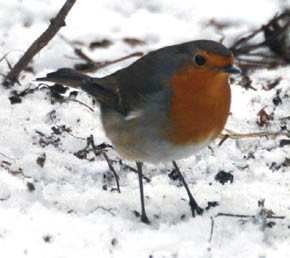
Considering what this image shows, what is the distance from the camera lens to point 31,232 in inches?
132

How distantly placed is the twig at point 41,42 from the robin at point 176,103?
3.13ft

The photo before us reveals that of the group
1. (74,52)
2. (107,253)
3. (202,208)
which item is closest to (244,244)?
(202,208)

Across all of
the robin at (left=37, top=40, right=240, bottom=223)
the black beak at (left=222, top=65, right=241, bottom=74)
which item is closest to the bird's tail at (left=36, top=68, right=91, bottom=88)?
the robin at (left=37, top=40, right=240, bottom=223)

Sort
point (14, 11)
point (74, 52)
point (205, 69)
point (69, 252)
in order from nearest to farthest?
point (69, 252) → point (205, 69) → point (74, 52) → point (14, 11)

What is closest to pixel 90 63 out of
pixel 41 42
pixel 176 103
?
pixel 41 42

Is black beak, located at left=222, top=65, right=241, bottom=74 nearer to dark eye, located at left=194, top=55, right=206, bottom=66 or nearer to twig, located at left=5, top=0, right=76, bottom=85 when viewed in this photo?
dark eye, located at left=194, top=55, right=206, bottom=66

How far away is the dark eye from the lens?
11.4ft

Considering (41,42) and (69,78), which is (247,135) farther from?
(41,42)

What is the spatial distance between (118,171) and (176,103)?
0.88m

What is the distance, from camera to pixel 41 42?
15.6ft

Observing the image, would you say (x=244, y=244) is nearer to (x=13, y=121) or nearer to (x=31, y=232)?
(x=31, y=232)

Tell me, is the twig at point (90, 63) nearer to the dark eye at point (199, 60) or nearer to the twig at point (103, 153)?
the twig at point (103, 153)

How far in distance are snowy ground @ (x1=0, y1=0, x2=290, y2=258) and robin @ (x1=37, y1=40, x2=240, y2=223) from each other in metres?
0.21

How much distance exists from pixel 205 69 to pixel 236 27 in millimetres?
2552
